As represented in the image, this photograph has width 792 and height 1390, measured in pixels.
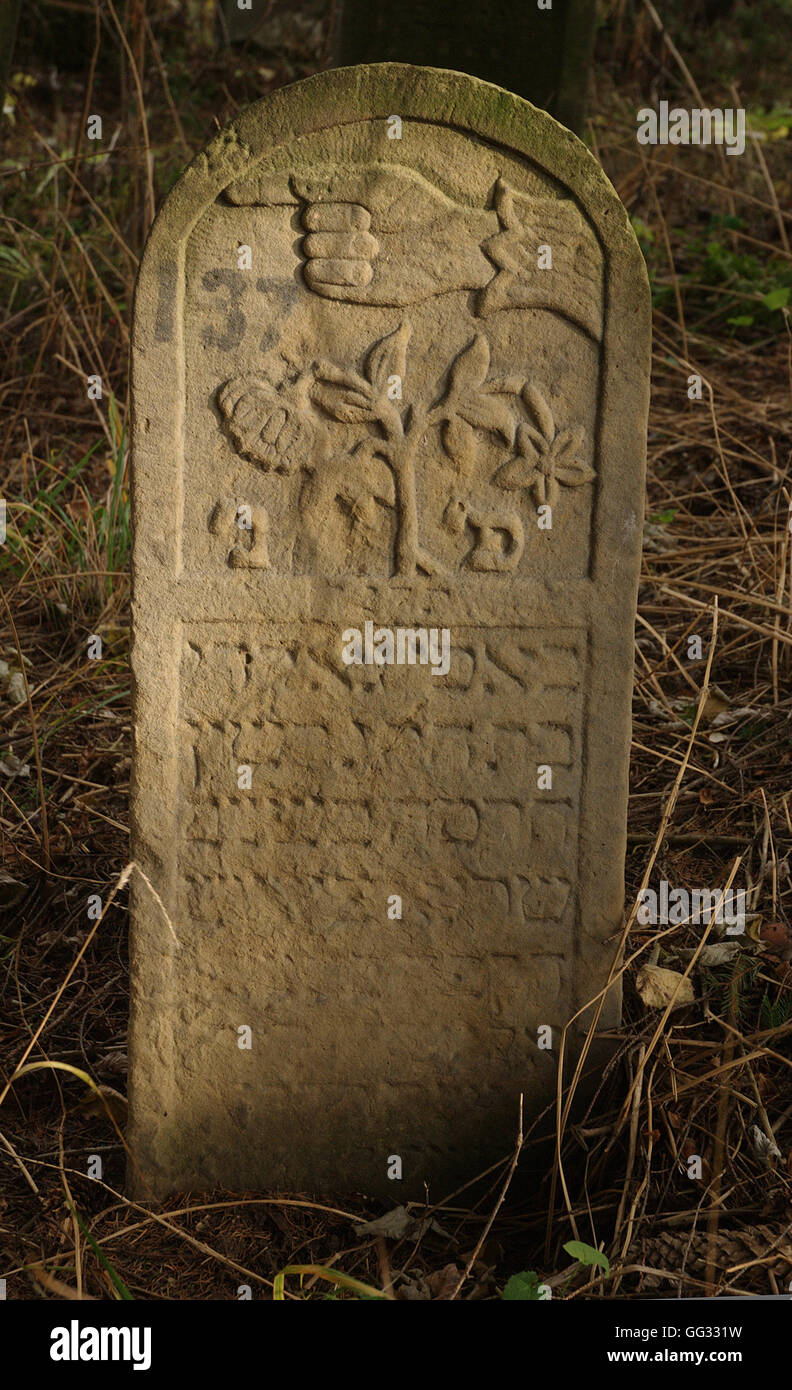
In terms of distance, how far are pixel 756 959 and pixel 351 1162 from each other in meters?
0.84

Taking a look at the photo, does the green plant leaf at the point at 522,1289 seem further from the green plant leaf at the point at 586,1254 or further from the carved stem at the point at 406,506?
the carved stem at the point at 406,506

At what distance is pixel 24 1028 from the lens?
104 inches

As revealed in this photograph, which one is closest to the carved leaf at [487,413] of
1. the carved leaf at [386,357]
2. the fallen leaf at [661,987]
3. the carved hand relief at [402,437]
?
the carved hand relief at [402,437]

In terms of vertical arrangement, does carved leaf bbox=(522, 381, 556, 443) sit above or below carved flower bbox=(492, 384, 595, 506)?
above

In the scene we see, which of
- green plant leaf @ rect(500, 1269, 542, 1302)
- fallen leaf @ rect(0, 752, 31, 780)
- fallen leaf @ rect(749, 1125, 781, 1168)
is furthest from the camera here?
fallen leaf @ rect(0, 752, 31, 780)

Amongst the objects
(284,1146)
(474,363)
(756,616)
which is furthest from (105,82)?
(284,1146)

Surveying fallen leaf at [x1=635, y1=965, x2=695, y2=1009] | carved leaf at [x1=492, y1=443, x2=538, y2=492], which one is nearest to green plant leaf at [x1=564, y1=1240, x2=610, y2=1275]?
fallen leaf at [x1=635, y1=965, x2=695, y2=1009]

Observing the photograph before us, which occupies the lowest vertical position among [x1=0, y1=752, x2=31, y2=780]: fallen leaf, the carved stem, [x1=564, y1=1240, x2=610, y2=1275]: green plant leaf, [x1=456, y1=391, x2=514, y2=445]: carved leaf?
[x1=564, y1=1240, x2=610, y2=1275]: green plant leaf

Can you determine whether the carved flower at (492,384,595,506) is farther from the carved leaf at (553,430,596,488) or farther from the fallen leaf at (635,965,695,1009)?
the fallen leaf at (635,965,695,1009)

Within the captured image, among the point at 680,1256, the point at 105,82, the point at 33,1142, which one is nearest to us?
the point at 680,1256

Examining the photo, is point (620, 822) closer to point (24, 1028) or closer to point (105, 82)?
point (24, 1028)

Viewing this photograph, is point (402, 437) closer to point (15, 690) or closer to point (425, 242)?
point (425, 242)

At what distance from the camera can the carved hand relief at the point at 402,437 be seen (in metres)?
2.12

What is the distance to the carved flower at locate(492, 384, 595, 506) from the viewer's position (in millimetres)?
2150
